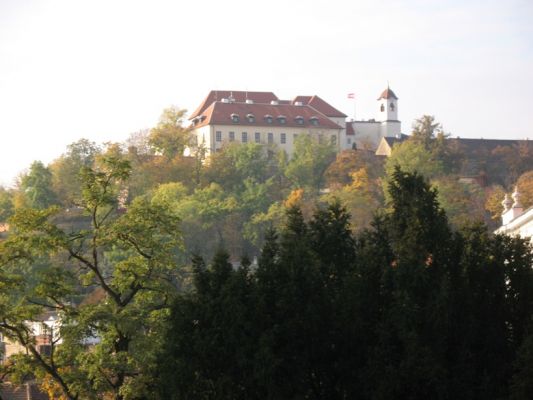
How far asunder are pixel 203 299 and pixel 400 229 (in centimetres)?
485

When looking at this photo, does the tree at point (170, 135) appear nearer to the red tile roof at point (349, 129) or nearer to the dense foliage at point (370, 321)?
the red tile roof at point (349, 129)

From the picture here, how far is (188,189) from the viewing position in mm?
113875

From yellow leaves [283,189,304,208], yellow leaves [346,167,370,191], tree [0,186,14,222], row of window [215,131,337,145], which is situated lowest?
tree [0,186,14,222]

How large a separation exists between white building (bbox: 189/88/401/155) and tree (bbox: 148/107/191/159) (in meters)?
3.43

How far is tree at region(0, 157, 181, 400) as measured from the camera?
88.1 feet

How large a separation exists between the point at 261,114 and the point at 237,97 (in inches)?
267

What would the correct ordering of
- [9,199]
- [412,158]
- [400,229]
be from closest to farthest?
[400,229] < [412,158] < [9,199]

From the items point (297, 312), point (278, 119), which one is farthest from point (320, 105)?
point (297, 312)

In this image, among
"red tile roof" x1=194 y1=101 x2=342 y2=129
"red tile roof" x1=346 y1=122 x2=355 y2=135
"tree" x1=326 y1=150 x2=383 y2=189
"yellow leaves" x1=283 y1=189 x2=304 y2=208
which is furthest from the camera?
"red tile roof" x1=346 y1=122 x2=355 y2=135

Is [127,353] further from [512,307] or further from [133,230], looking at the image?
[512,307]

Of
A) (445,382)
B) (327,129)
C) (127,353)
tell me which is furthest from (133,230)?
(327,129)

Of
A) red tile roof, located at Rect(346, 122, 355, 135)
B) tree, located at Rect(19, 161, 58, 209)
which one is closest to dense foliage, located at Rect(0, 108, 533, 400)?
tree, located at Rect(19, 161, 58, 209)

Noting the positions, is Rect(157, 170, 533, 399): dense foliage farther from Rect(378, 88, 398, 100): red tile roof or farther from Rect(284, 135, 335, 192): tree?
Rect(378, 88, 398, 100): red tile roof

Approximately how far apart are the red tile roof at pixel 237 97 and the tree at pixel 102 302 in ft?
347
